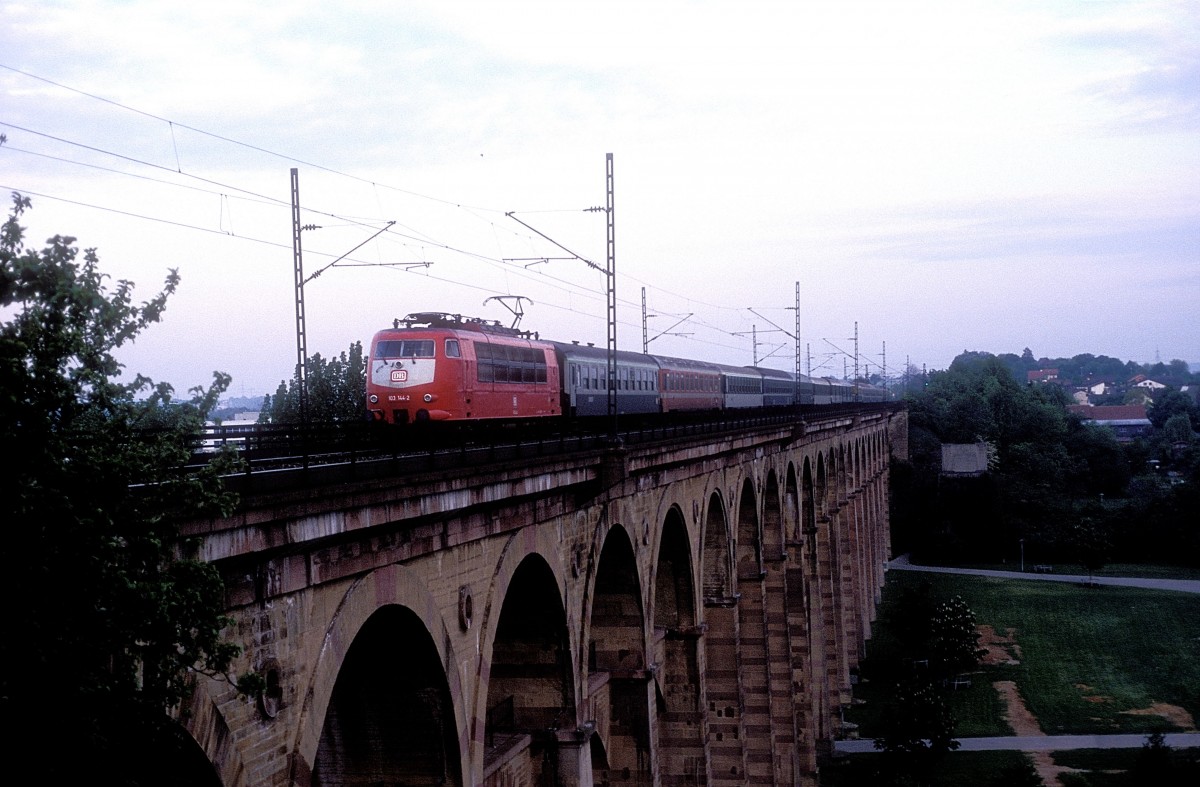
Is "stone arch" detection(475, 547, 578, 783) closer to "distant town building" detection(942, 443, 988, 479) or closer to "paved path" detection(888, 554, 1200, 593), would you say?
"paved path" detection(888, 554, 1200, 593)

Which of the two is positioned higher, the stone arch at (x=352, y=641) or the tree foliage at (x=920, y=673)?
the stone arch at (x=352, y=641)

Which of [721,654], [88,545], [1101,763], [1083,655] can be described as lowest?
[1083,655]

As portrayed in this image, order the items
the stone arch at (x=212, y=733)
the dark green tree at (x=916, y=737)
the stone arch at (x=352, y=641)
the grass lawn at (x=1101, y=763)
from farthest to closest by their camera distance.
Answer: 1. the dark green tree at (x=916, y=737)
2. the grass lawn at (x=1101, y=763)
3. the stone arch at (x=352, y=641)
4. the stone arch at (x=212, y=733)

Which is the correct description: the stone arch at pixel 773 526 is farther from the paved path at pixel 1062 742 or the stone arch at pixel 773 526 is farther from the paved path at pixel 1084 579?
the paved path at pixel 1084 579

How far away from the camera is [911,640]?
6097 centimetres

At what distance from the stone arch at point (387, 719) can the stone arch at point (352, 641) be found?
0.20m

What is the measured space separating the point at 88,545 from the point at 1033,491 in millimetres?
102577

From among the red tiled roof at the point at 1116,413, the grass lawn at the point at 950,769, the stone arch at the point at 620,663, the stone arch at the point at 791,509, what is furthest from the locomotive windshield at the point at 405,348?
the red tiled roof at the point at 1116,413

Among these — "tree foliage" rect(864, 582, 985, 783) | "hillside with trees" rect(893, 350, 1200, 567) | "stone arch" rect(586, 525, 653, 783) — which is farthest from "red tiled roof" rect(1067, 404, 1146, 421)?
"stone arch" rect(586, 525, 653, 783)

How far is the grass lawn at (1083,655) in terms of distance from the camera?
1969 inches

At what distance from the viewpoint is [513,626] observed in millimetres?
18281

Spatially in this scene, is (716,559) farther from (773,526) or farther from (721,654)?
(773,526)

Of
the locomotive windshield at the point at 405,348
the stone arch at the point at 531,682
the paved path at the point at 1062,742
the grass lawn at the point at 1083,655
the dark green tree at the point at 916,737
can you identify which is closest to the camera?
the stone arch at the point at 531,682

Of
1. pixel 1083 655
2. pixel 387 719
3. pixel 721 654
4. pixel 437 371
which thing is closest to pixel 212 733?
pixel 387 719
